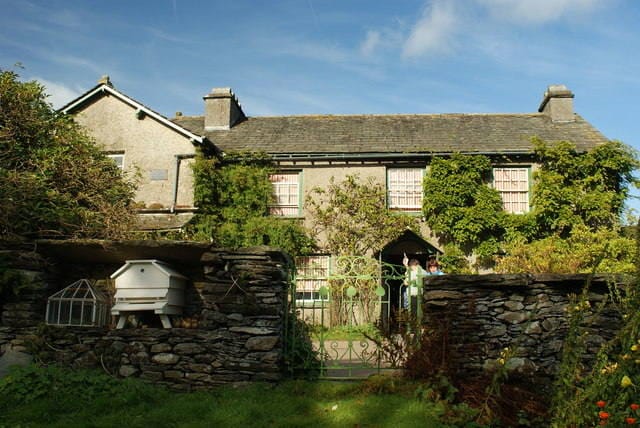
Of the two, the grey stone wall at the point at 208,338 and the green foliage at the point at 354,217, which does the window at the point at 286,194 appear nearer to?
the green foliage at the point at 354,217

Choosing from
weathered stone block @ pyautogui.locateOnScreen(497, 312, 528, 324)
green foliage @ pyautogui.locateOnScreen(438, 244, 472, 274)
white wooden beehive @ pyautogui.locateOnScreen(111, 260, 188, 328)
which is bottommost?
weathered stone block @ pyautogui.locateOnScreen(497, 312, 528, 324)

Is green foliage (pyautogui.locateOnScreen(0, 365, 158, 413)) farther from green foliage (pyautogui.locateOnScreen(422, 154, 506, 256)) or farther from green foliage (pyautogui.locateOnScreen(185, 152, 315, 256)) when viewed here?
green foliage (pyautogui.locateOnScreen(422, 154, 506, 256))

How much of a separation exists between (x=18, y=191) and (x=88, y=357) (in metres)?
3.00

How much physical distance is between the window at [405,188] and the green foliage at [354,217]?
0.40m

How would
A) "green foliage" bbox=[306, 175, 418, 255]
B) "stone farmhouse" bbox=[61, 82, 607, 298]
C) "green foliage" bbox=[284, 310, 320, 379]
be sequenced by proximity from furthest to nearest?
1. "stone farmhouse" bbox=[61, 82, 607, 298]
2. "green foliage" bbox=[306, 175, 418, 255]
3. "green foliage" bbox=[284, 310, 320, 379]

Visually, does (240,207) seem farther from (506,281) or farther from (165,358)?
(506,281)

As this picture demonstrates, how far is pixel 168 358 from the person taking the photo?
24.7ft

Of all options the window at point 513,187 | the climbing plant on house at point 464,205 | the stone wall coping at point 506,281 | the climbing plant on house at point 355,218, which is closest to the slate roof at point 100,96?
the climbing plant on house at point 355,218

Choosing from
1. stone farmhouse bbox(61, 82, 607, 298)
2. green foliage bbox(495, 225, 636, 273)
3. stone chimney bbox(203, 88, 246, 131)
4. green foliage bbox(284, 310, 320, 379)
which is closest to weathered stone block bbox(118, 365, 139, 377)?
green foliage bbox(284, 310, 320, 379)

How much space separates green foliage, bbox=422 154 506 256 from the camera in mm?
15938

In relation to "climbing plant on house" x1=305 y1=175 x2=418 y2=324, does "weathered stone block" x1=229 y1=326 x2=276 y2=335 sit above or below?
below

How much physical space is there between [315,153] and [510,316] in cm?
1045

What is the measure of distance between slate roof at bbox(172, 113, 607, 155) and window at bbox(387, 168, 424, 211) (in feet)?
2.24

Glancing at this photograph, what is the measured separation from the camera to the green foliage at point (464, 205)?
15938 millimetres
